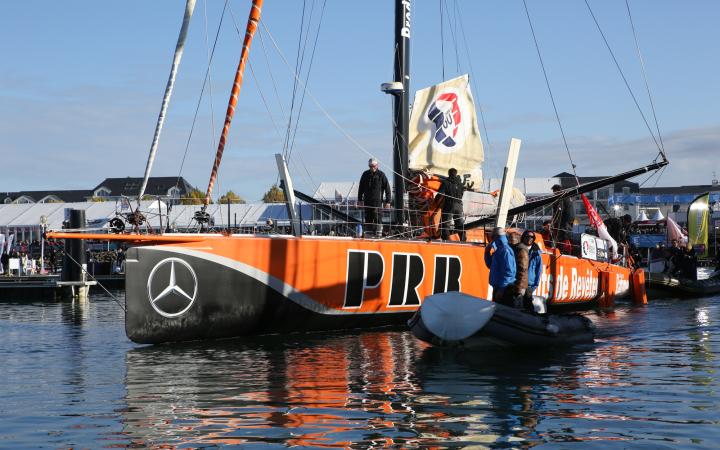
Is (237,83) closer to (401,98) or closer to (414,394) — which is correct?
(401,98)

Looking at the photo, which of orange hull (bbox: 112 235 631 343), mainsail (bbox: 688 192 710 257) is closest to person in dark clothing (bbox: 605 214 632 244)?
orange hull (bbox: 112 235 631 343)

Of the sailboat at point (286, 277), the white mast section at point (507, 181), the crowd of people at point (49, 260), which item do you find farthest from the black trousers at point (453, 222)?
the crowd of people at point (49, 260)

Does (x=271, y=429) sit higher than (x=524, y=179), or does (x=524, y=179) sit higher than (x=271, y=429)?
(x=524, y=179)

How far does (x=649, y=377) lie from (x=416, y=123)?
38.8 feet

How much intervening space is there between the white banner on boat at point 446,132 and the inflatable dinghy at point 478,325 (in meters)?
8.22

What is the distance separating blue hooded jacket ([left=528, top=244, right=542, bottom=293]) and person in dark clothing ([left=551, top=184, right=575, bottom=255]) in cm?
678

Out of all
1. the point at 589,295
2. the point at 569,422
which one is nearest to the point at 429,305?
the point at 569,422

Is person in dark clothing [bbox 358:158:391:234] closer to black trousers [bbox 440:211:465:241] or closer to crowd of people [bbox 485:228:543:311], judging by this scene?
black trousers [bbox 440:211:465:241]

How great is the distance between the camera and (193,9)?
1577 centimetres

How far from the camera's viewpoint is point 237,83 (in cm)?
1638

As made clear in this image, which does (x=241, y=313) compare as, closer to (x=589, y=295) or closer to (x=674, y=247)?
(x=589, y=295)

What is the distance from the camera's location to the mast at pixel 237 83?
627 inches

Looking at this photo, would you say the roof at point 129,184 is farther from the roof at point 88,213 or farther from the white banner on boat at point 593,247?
the white banner on boat at point 593,247

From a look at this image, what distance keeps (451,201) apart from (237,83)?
5.15 m
